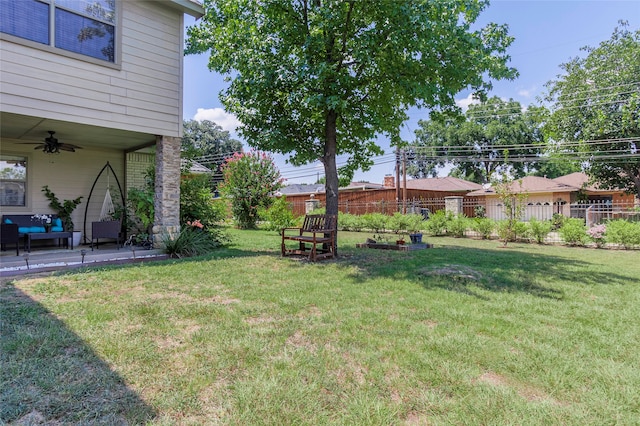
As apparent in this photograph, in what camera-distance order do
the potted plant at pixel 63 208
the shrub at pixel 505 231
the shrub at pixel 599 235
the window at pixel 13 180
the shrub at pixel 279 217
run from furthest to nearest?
1. the shrub at pixel 279 217
2. the shrub at pixel 505 231
3. the shrub at pixel 599 235
4. the potted plant at pixel 63 208
5. the window at pixel 13 180

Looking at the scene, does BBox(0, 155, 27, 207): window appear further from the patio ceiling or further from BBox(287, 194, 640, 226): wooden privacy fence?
BBox(287, 194, 640, 226): wooden privacy fence

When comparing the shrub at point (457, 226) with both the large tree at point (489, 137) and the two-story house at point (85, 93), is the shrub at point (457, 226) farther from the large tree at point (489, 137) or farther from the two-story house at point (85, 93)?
the large tree at point (489, 137)

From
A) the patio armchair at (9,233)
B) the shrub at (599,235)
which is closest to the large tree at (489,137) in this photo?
the shrub at (599,235)

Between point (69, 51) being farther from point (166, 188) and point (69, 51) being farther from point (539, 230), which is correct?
point (539, 230)

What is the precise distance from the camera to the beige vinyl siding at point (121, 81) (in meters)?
5.59

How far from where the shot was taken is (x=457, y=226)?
13414 mm

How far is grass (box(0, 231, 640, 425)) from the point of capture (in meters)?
1.93

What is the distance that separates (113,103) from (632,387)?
8.16m

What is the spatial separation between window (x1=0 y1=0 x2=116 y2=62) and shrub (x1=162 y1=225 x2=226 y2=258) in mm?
3718

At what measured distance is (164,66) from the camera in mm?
7223

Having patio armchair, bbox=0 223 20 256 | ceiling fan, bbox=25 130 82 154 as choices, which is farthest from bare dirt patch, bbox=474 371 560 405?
ceiling fan, bbox=25 130 82 154

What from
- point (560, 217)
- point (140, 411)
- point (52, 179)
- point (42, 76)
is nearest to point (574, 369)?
point (140, 411)

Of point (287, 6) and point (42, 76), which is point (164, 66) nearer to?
point (42, 76)

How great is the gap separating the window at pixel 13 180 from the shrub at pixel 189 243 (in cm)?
383
